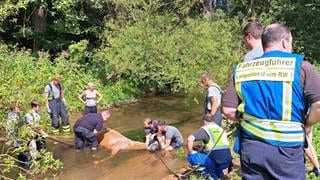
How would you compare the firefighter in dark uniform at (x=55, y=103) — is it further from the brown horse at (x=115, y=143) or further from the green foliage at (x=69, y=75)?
the green foliage at (x=69, y=75)

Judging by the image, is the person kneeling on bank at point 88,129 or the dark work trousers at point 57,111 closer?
the person kneeling on bank at point 88,129

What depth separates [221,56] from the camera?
1491cm

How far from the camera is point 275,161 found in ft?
10.6

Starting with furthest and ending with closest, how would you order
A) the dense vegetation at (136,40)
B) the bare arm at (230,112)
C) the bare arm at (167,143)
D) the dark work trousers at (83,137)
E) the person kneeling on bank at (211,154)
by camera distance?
the dense vegetation at (136,40), the dark work trousers at (83,137), the bare arm at (167,143), the person kneeling on bank at (211,154), the bare arm at (230,112)

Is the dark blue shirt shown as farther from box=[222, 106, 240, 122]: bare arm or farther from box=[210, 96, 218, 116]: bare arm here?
box=[222, 106, 240, 122]: bare arm

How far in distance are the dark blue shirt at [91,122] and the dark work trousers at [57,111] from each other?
2.00 meters

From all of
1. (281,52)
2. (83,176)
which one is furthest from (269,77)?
(83,176)

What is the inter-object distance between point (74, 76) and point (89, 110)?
6081mm

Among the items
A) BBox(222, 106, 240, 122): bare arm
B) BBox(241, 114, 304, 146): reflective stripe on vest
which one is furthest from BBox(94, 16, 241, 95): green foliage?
BBox(241, 114, 304, 146): reflective stripe on vest

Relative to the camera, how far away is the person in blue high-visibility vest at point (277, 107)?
3.19m

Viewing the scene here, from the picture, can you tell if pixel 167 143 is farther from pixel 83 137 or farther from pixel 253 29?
pixel 253 29

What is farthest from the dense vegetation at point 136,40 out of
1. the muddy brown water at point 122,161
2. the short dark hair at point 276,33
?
the short dark hair at point 276,33

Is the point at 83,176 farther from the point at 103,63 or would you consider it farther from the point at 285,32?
the point at 103,63

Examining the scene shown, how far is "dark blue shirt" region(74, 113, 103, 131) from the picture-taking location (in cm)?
1152
